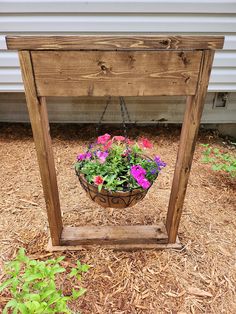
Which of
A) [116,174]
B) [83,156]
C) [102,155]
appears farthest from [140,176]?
[83,156]

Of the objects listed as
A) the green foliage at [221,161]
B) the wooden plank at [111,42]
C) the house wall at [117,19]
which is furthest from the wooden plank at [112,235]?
the house wall at [117,19]

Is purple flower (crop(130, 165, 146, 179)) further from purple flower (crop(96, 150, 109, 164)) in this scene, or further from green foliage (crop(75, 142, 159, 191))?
purple flower (crop(96, 150, 109, 164))

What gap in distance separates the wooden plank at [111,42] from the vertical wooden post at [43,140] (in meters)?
0.05

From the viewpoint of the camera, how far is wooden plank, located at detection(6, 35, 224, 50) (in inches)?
43.6

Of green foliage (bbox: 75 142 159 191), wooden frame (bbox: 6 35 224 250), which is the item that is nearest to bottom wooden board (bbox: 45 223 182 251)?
green foliage (bbox: 75 142 159 191)

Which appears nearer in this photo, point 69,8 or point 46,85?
point 46,85

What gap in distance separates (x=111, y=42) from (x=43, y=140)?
2.01ft

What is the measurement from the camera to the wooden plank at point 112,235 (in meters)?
1.79

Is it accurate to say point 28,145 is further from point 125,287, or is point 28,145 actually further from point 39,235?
point 125,287

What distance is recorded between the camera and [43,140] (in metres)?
1.39

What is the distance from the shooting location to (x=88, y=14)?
2.35 metres

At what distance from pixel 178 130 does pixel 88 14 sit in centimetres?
172

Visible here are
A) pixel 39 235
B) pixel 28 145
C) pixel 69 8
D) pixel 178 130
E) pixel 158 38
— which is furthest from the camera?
pixel 178 130

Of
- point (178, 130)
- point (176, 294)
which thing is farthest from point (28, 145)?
point (176, 294)
